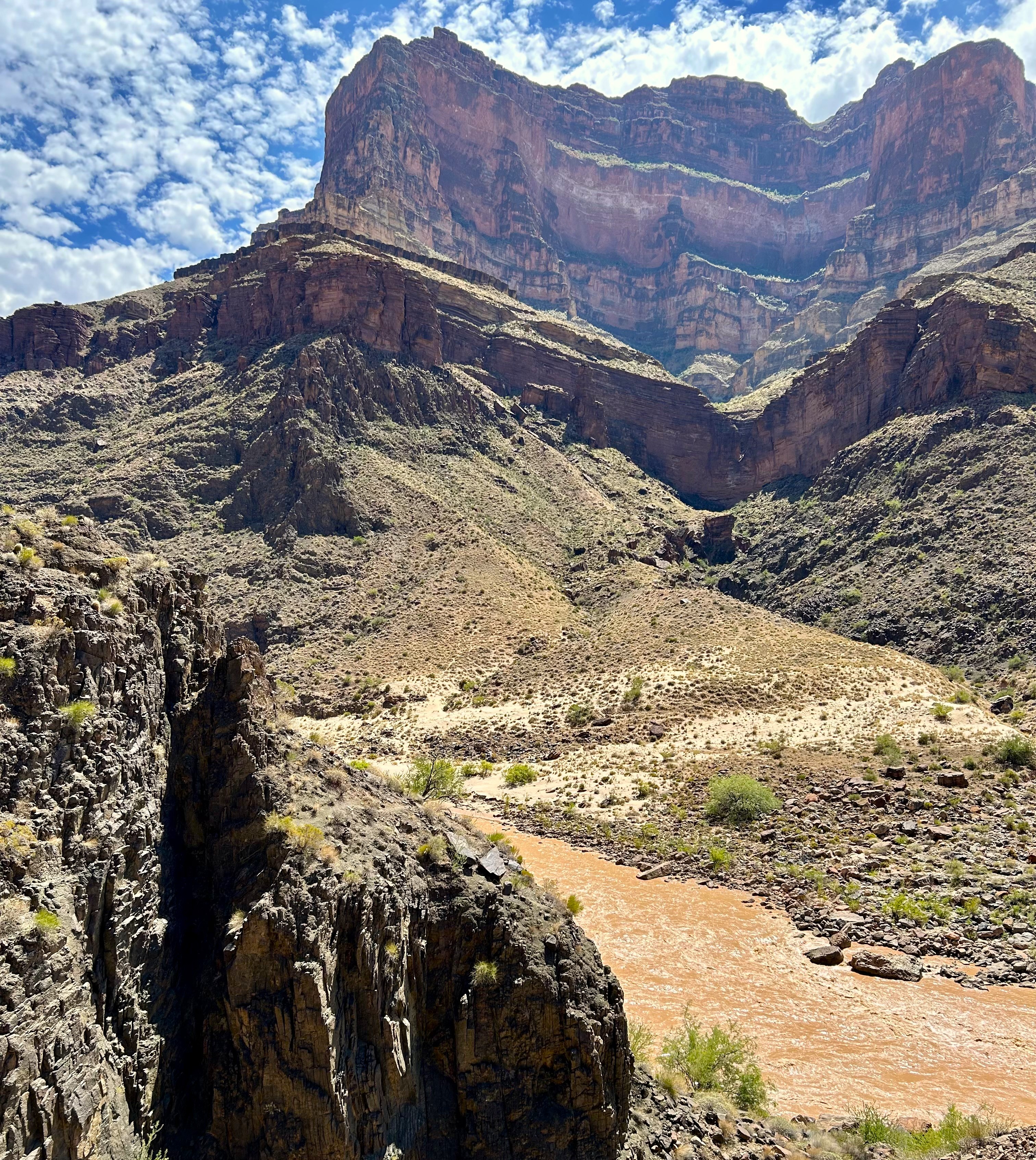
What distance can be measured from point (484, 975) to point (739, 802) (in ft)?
83.1

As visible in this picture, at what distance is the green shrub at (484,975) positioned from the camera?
36.0ft

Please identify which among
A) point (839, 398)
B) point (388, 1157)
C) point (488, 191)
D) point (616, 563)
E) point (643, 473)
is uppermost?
point (488, 191)

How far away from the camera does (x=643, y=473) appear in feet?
336

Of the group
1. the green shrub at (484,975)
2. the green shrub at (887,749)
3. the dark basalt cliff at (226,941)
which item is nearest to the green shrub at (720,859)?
the green shrub at (887,749)

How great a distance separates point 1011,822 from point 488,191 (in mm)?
185231

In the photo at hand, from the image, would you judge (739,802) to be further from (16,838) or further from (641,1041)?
(16,838)

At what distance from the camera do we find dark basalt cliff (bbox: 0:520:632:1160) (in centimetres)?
744

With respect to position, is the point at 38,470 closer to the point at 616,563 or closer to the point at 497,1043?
the point at 616,563

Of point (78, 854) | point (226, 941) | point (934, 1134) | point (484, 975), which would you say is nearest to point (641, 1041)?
point (934, 1134)

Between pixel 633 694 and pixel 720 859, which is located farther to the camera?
pixel 633 694

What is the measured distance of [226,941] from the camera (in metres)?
9.12

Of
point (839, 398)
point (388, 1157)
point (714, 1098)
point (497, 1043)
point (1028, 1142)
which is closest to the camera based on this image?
point (388, 1157)

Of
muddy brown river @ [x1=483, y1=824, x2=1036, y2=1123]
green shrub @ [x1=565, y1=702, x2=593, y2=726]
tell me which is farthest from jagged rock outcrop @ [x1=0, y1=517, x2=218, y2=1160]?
green shrub @ [x1=565, y1=702, x2=593, y2=726]

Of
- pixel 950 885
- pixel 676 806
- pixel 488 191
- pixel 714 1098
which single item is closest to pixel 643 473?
pixel 676 806
